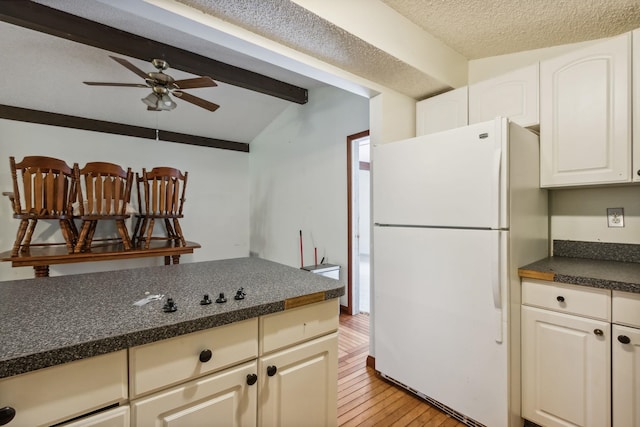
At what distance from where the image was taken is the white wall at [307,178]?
3.77 meters

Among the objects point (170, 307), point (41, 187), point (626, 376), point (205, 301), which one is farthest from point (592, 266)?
point (41, 187)

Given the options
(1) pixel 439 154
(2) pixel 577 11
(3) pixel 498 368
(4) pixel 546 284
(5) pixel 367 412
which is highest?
(2) pixel 577 11

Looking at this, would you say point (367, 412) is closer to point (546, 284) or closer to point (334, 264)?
point (546, 284)

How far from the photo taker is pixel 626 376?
1340mm

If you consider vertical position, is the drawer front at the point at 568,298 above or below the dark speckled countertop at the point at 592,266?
below

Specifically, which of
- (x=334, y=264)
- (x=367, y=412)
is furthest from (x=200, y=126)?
(x=367, y=412)

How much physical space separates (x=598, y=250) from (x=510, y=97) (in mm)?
1144

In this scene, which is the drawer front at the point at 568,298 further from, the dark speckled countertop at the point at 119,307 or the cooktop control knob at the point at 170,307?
the cooktop control knob at the point at 170,307

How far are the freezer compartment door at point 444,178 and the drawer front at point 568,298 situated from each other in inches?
16.6

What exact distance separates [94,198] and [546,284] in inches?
150

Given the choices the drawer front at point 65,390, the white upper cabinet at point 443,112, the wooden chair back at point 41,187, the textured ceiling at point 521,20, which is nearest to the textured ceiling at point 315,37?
the white upper cabinet at point 443,112

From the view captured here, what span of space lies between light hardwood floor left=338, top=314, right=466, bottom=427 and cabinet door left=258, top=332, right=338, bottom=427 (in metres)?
0.63

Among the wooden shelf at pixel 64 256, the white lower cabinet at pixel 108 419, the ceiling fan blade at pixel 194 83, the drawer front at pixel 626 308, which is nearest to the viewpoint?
the white lower cabinet at pixel 108 419

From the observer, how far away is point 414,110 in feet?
8.38
